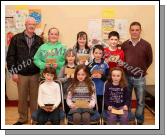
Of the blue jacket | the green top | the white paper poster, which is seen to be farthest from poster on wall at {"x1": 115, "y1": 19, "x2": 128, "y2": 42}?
the green top

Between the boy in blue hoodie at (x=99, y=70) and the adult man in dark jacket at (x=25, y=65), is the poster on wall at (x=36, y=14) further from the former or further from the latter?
the boy in blue hoodie at (x=99, y=70)

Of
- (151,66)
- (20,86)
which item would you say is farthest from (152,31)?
(20,86)

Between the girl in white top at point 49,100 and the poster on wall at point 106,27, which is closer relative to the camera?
the girl in white top at point 49,100

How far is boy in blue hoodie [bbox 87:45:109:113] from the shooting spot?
134 inches

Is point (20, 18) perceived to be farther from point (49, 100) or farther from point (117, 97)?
point (117, 97)

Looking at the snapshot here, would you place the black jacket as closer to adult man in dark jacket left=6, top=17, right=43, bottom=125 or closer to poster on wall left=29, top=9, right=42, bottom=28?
adult man in dark jacket left=6, top=17, right=43, bottom=125

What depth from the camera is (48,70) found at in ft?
11.1

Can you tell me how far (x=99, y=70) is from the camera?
3408 mm

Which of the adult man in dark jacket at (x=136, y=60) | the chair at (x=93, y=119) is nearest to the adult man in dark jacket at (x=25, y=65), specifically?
the chair at (x=93, y=119)

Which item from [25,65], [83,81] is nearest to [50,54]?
[25,65]

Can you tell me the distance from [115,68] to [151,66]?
0.37m

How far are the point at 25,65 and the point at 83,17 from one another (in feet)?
2.57

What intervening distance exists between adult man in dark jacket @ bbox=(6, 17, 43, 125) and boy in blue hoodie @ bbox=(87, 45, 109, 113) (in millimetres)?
573

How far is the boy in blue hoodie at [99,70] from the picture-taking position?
3.41 metres
